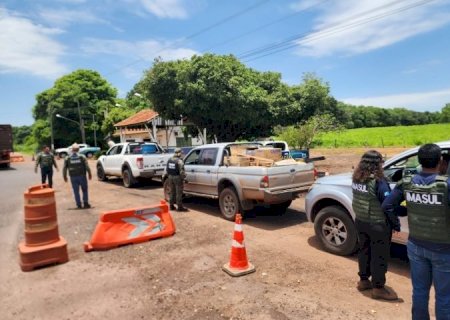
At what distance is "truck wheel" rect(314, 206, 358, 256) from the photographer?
18.1ft

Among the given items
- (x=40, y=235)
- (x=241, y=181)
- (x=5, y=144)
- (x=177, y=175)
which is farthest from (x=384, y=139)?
(x=40, y=235)

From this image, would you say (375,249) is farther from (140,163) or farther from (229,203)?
(140,163)

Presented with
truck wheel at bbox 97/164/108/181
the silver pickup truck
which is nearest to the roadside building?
truck wheel at bbox 97/164/108/181

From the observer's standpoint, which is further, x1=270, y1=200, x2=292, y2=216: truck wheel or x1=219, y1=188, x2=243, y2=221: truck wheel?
x1=270, y1=200, x2=292, y2=216: truck wheel

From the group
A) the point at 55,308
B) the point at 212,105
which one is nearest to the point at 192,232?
the point at 55,308

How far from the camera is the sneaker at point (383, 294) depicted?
4242 mm

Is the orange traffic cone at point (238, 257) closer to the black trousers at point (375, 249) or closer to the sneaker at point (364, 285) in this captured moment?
the sneaker at point (364, 285)

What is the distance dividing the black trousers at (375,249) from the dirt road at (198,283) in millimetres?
304

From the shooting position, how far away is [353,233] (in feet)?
18.0

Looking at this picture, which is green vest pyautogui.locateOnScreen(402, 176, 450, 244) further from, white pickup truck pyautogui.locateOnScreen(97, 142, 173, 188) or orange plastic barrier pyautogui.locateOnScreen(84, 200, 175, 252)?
white pickup truck pyautogui.locateOnScreen(97, 142, 173, 188)

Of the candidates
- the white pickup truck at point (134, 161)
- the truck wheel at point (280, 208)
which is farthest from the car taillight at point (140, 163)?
the truck wheel at point (280, 208)

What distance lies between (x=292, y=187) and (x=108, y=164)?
1064 centimetres

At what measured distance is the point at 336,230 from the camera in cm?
574

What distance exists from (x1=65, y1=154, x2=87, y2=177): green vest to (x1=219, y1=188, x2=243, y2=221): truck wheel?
14.1 ft
